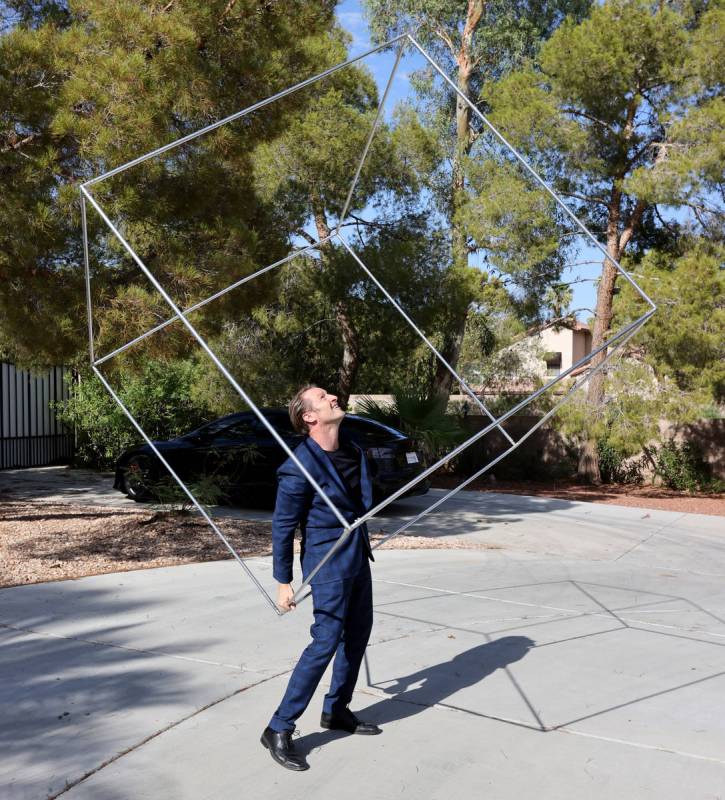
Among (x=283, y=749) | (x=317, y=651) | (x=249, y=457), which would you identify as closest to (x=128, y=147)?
(x=249, y=457)

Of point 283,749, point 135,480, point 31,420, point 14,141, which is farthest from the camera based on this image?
point 31,420

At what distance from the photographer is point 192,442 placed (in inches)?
482

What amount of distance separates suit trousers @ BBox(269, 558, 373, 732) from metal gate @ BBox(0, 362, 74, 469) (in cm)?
1358

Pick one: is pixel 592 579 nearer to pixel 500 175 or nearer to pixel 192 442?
pixel 192 442

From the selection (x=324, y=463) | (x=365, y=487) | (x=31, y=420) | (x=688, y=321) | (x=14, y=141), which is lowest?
(x=365, y=487)

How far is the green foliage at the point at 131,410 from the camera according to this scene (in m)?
16.9

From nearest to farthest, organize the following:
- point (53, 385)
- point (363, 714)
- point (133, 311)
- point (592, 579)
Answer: point (363, 714)
point (592, 579)
point (133, 311)
point (53, 385)

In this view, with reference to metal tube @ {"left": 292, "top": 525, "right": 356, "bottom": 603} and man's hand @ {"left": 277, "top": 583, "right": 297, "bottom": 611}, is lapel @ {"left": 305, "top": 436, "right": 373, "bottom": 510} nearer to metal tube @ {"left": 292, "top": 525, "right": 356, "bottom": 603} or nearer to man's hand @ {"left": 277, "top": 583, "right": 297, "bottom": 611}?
metal tube @ {"left": 292, "top": 525, "right": 356, "bottom": 603}

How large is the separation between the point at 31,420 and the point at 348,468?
570 inches

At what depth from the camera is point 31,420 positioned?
1731cm

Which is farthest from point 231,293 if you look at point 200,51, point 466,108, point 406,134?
point 466,108

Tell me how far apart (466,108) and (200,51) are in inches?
436

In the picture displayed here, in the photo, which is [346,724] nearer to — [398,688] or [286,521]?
[398,688]

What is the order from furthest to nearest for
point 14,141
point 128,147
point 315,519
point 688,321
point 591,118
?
point 591,118 → point 688,321 → point 14,141 → point 128,147 → point 315,519
